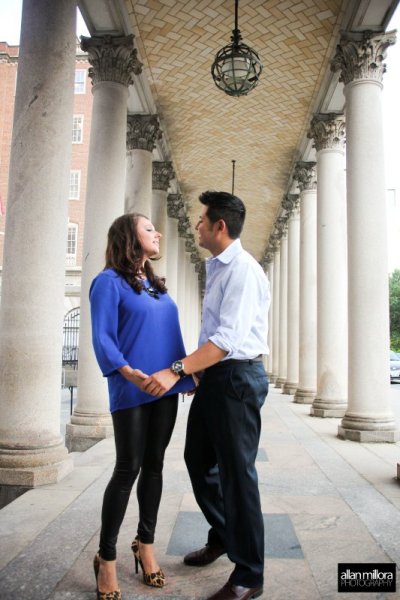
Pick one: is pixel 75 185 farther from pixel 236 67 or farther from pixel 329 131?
pixel 236 67

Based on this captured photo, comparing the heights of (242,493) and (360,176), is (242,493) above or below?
below

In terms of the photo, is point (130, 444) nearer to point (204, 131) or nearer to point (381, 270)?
point (381, 270)

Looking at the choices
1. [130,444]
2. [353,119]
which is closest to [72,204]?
[353,119]

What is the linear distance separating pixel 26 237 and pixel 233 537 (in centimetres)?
427

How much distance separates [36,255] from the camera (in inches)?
236

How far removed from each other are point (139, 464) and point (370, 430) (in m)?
6.78

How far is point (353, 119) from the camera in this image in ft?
31.7

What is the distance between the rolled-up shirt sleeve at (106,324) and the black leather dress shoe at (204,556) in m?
1.48

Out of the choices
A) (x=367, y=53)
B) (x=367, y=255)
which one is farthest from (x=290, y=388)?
(x=367, y=53)

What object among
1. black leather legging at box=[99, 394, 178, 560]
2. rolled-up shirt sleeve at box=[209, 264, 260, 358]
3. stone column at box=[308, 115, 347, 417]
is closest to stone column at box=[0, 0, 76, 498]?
black leather legging at box=[99, 394, 178, 560]

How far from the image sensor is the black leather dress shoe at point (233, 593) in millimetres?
2910

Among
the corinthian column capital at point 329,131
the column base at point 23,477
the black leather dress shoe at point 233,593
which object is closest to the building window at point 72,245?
the corinthian column capital at point 329,131

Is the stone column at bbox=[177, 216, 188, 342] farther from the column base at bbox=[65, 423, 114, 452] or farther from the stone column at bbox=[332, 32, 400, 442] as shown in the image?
the column base at bbox=[65, 423, 114, 452]

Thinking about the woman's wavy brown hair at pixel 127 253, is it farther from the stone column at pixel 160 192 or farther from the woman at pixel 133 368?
the stone column at pixel 160 192
